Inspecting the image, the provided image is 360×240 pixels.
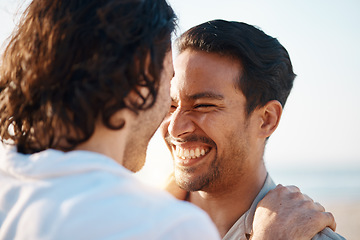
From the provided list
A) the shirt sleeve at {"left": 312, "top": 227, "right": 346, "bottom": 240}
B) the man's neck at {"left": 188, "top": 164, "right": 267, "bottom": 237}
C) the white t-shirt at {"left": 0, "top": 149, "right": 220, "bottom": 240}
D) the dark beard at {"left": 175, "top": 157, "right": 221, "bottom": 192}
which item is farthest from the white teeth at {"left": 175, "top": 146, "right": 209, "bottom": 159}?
the white t-shirt at {"left": 0, "top": 149, "right": 220, "bottom": 240}

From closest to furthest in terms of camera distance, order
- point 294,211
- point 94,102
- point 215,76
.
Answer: point 94,102 < point 294,211 < point 215,76

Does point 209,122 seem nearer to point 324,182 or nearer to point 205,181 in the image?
point 205,181

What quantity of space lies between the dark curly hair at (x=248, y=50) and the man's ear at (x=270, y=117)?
2.3 inches

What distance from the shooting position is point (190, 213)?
149 centimetres

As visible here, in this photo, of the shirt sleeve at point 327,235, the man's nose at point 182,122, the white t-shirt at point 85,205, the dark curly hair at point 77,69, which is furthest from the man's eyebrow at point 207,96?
the white t-shirt at point 85,205

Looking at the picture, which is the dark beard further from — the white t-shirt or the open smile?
the white t-shirt

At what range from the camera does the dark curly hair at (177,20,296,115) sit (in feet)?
11.5

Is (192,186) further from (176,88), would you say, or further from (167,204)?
(167,204)

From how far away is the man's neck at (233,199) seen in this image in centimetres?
345

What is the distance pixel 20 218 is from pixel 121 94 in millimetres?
575

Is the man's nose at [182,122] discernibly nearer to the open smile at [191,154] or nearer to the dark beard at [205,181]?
the open smile at [191,154]

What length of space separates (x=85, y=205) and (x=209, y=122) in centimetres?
213

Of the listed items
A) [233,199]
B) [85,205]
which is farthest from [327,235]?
[85,205]

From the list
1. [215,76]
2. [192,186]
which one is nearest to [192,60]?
[215,76]
